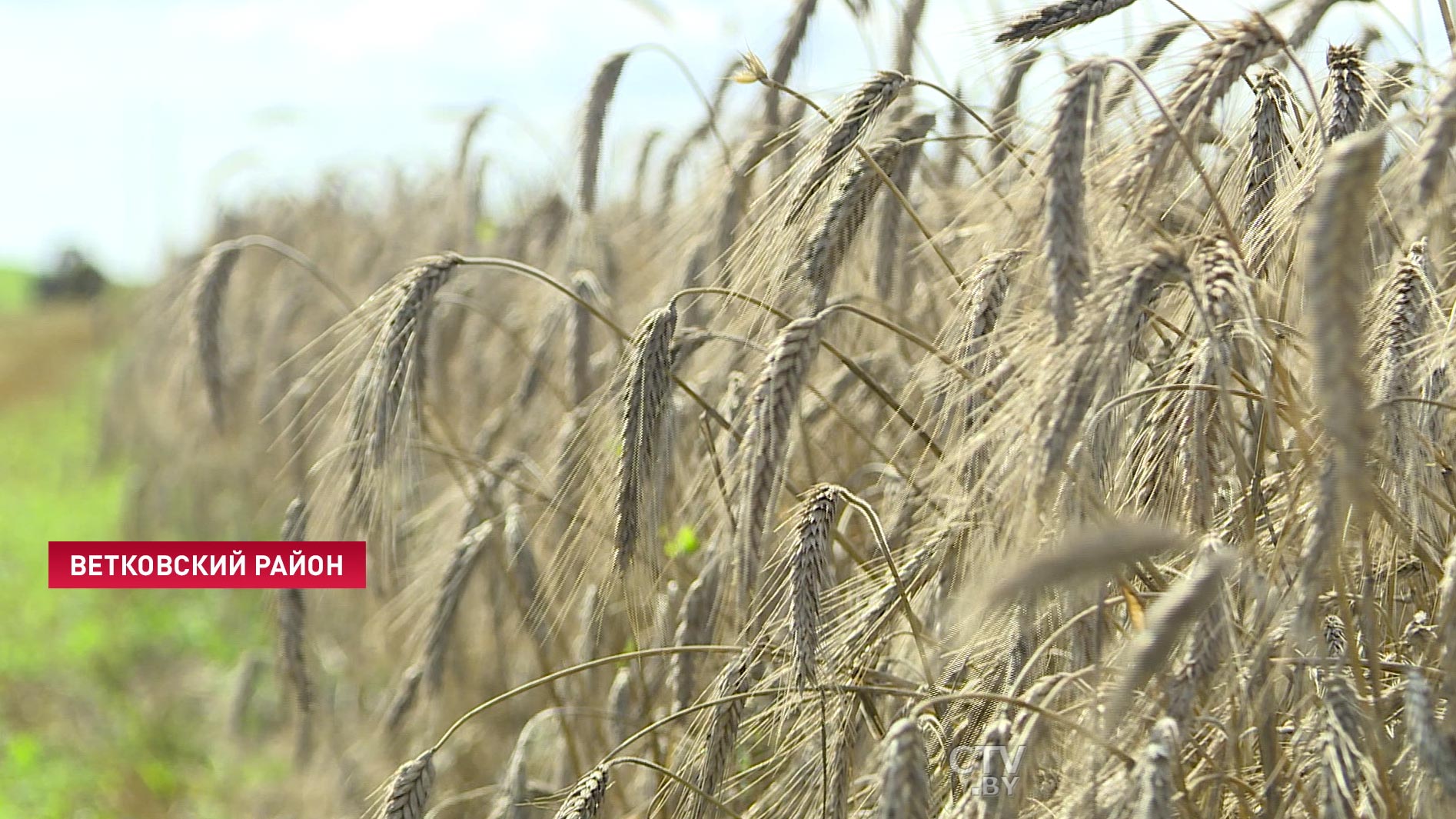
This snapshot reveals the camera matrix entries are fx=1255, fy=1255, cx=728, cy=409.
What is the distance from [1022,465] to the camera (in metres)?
1.16

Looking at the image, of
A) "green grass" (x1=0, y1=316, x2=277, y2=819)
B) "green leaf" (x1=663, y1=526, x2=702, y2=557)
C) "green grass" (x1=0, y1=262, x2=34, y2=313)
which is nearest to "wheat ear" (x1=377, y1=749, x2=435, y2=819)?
"green leaf" (x1=663, y1=526, x2=702, y2=557)

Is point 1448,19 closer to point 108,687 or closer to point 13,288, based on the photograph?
point 108,687

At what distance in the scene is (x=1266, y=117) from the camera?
5.26 ft

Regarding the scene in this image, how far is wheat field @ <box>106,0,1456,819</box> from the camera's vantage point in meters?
1.14

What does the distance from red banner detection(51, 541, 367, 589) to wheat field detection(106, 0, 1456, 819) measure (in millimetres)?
80

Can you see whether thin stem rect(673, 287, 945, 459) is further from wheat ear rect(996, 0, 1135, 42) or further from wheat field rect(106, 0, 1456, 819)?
wheat ear rect(996, 0, 1135, 42)

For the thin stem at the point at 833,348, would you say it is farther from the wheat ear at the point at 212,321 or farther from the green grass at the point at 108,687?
the green grass at the point at 108,687

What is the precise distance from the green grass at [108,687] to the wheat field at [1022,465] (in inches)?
63.5

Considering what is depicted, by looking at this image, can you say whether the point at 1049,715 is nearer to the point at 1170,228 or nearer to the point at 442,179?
the point at 1170,228

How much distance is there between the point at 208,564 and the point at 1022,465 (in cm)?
489

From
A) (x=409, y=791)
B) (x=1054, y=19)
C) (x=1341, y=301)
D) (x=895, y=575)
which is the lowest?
(x=409, y=791)

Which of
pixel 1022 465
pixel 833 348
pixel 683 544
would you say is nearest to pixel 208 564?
pixel 683 544

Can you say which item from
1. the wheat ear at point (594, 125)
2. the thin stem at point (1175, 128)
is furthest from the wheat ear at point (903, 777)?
the wheat ear at point (594, 125)

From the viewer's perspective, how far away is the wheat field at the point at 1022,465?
1144mm
